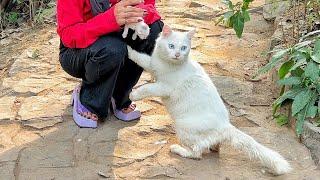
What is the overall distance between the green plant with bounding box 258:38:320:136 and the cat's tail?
14.9 inches

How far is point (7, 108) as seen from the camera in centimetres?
396

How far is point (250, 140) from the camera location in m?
3.09

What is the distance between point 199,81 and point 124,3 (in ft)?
1.92

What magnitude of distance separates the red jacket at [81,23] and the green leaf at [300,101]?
1.02m

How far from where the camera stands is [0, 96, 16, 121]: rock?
3.83 meters

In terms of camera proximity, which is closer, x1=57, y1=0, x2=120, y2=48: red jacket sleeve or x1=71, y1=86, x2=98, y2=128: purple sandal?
x1=57, y1=0, x2=120, y2=48: red jacket sleeve

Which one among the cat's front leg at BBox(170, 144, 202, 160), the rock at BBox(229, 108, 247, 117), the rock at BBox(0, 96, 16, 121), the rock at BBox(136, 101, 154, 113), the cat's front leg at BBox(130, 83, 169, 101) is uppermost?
the cat's front leg at BBox(130, 83, 169, 101)

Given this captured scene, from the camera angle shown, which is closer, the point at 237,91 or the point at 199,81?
the point at 199,81

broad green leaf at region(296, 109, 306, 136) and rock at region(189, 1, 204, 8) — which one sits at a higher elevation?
broad green leaf at region(296, 109, 306, 136)

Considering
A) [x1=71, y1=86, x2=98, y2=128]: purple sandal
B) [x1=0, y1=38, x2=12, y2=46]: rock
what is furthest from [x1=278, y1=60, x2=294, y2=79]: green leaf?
[x1=0, y1=38, x2=12, y2=46]: rock

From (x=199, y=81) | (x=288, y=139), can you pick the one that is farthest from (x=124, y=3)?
(x=288, y=139)

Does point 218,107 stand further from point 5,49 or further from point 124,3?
point 5,49

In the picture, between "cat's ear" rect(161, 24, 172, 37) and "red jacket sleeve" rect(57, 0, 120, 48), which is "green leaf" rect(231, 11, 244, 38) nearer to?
"cat's ear" rect(161, 24, 172, 37)

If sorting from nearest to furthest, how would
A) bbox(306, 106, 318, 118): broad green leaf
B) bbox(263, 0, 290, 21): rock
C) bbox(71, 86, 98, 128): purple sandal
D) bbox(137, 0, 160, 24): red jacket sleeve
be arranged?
1. bbox(306, 106, 318, 118): broad green leaf
2. bbox(137, 0, 160, 24): red jacket sleeve
3. bbox(71, 86, 98, 128): purple sandal
4. bbox(263, 0, 290, 21): rock
